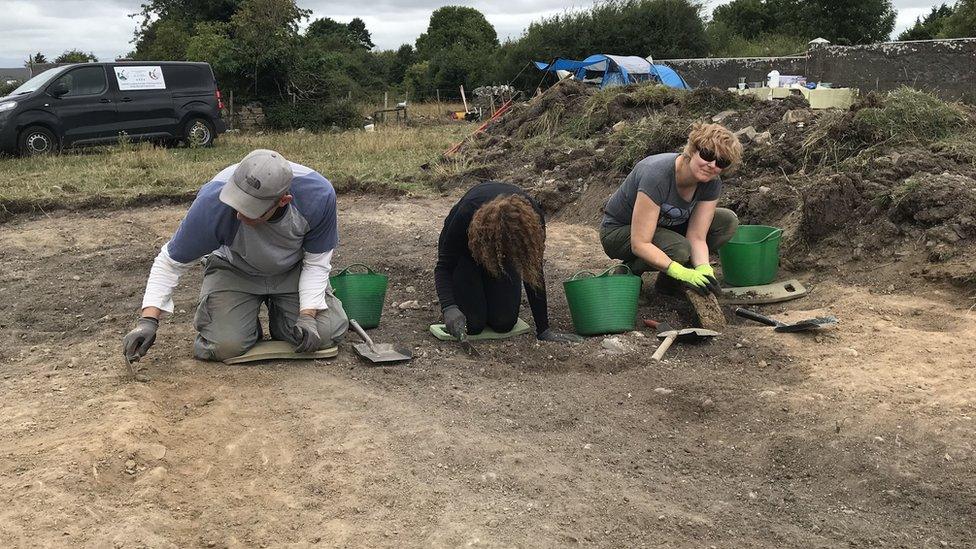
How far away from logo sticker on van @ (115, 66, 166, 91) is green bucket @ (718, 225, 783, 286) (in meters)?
10.5

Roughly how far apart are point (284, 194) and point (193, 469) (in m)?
1.17

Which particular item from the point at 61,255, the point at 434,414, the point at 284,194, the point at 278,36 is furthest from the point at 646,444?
the point at 278,36

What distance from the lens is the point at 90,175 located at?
29.8 feet

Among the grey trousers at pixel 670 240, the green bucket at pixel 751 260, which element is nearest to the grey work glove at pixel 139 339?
the grey trousers at pixel 670 240

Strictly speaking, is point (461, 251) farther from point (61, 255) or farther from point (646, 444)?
point (61, 255)

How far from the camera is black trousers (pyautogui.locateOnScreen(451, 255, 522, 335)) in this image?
4.15 m

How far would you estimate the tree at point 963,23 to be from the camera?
26.5 m

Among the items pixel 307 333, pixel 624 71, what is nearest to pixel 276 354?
pixel 307 333

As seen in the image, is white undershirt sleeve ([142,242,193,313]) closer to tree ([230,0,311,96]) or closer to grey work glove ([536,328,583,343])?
grey work glove ([536,328,583,343])

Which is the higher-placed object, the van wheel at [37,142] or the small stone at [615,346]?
the van wheel at [37,142]

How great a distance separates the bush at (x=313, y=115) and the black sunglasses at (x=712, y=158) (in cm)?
1527

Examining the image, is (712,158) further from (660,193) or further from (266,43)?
(266,43)

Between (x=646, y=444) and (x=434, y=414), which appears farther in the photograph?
(x=434, y=414)

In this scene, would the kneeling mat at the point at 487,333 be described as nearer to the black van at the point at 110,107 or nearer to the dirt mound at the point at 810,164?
the dirt mound at the point at 810,164
